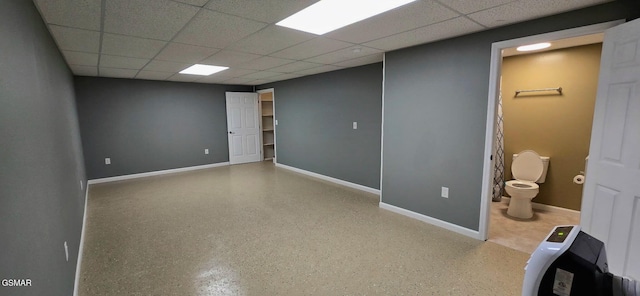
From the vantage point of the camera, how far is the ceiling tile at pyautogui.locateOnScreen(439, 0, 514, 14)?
6.26 feet

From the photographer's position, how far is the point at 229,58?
3613mm

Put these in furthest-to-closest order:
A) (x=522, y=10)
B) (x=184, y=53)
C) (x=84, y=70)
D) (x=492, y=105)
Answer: (x=84, y=70)
(x=184, y=53)
(x=492, y=105)
(x=522, y=10)

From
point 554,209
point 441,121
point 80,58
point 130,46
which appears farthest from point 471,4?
point 80,58

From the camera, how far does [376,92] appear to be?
4230 millimetres


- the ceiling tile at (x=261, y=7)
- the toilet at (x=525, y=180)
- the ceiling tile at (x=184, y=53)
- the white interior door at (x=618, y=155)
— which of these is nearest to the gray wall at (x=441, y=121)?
the white interior door at (x=618, y=155)

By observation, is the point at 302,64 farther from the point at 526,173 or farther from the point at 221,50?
the point at 526,173

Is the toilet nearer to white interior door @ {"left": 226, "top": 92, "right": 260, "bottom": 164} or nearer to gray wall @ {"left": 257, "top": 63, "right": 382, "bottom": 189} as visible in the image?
gray wall @ {"left": 257, "top": 63, "right": 382, "bottom": 189}

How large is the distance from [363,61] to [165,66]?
301 centimetres

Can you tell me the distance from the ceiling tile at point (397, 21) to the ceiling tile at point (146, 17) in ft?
4.30

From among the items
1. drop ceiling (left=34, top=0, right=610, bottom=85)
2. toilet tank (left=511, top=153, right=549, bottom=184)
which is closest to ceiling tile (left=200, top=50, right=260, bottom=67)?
drop ceiling (left=34, top=0, right=610, bottom=85)

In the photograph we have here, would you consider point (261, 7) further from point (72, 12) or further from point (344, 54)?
point (344, 54)

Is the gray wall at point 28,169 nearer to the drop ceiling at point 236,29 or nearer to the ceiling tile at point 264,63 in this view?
the drop ceiling at point 236,29

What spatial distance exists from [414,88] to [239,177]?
12.8ft

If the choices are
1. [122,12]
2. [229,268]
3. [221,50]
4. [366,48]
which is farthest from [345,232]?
[122,12]
